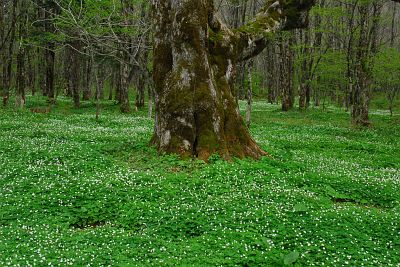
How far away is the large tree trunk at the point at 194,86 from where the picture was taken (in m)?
12.8

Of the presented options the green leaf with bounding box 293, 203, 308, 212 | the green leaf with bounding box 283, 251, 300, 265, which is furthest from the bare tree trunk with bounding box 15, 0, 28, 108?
the green leaf with bounding box 283, 251, 300, 265

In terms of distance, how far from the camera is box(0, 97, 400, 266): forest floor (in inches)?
291

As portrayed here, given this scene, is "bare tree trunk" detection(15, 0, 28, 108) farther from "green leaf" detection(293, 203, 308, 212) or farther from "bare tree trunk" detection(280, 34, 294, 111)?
"green leaf" detection(293, 203, 308, 212)

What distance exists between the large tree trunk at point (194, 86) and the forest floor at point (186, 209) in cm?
76

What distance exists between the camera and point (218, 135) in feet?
42.1

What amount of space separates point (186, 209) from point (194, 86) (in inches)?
208

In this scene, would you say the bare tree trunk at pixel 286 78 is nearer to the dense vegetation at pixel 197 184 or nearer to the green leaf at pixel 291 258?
the dense vegetation at pixel 197 184

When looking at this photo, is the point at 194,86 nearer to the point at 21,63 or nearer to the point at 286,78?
the point at 21,63

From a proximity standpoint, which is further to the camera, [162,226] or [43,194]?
[43,194]

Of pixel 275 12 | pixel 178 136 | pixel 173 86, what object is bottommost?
pixel 178 136

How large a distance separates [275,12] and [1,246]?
1488 centimetres

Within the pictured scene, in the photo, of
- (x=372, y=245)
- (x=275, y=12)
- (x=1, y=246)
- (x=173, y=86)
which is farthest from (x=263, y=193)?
(x=275, y=12)

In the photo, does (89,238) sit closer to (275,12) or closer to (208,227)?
(208,227)

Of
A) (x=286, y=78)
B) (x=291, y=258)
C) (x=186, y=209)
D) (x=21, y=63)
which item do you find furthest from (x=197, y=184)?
(x=286, y=78)
